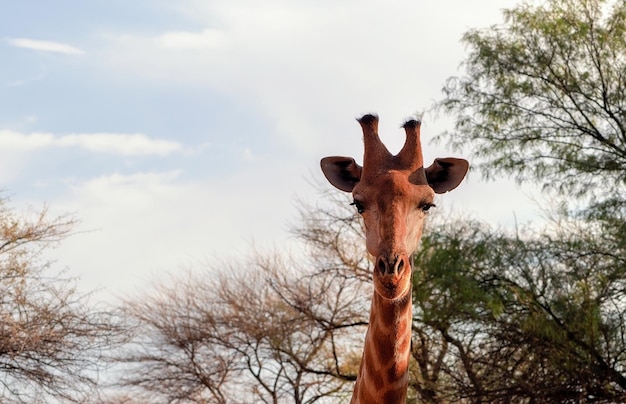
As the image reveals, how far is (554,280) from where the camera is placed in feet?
56.2

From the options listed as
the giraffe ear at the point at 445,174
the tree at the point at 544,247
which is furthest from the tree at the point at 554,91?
the giraffe ear at the point at 445,174

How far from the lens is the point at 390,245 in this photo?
4711mm

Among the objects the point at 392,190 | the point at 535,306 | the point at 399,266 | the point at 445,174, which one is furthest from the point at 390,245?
the point at 535,306

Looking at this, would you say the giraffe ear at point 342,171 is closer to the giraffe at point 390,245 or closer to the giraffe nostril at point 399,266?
the giraffe at point 390,245

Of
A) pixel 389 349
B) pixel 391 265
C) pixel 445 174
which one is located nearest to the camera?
pixel 391 265

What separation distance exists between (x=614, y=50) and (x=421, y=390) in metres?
7.43

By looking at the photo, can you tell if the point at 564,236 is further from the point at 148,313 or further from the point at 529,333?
the point at 148,313

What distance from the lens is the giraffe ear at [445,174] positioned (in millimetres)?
5762

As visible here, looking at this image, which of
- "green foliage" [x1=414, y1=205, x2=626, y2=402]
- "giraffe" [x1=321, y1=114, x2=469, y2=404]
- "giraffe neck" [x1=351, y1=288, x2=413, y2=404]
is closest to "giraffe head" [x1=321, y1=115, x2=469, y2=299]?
"giraffe" [x1=321, y1=114, x2=469, y2=404]

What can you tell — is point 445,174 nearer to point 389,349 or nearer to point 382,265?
point 389,349

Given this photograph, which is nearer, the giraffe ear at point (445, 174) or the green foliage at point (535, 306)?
the giraffe ear at point (445, 174)

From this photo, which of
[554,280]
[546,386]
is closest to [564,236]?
[554,280]

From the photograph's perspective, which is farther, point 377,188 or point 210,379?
point 210,379

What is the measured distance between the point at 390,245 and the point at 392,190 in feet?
1.34
